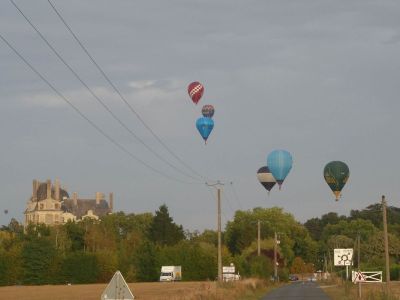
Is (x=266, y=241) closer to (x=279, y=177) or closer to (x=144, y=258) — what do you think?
(x=144, y=258)

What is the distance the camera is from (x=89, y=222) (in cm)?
16500

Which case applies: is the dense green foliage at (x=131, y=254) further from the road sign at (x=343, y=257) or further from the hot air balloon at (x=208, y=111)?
the road sign at (x=343, y=257)

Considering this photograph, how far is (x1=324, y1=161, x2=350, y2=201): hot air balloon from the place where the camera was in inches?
2817

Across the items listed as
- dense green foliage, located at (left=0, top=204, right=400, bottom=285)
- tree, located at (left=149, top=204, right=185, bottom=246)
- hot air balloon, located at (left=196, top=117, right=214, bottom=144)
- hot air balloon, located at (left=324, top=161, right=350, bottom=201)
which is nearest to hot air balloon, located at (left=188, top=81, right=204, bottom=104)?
hot air balloon, located at (left=196, top=117, right=214, bottom=144)

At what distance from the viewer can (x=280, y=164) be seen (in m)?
75.2

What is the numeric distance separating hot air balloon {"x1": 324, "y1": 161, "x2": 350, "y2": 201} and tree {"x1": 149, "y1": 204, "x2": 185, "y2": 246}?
72.8 metres

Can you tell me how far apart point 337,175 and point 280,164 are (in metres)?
5.93

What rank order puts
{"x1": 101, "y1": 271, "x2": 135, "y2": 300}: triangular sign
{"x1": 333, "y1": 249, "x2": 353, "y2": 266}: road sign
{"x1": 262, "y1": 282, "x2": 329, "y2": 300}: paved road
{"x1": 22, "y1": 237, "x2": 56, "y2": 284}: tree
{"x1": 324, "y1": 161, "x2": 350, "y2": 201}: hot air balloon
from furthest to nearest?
{"x1": 22, "y1": 237, "x2": 56, "y2": 284}: tree → {"x1": 324, "y1": 161, "x2": 350, "y2": 201}: hot air balloon → {"x1": 262, "y1": 282, "x2": 329, "y2": 300}: paved road → {"x1": 333, "y1": 249, "x2": 353, "y2": 266}: road sign → {"x1": 101, "y1": 271, "x2": 135, "y2": 300}: triangular sign

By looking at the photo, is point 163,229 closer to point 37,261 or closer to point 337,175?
point 37,261

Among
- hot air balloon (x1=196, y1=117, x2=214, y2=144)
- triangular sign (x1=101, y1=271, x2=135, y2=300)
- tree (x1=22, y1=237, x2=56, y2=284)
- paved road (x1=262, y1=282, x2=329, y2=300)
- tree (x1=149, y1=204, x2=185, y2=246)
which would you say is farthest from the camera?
tree (x1=149, y1=204, x2=185, y2=246)

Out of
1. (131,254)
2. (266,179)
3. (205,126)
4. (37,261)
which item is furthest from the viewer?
(131,254)

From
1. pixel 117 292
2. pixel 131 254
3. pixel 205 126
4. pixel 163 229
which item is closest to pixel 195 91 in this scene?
pixel 205 126

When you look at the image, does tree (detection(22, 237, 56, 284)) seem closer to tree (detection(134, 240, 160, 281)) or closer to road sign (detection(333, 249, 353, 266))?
tree (detection(134, 240, 160, 281))

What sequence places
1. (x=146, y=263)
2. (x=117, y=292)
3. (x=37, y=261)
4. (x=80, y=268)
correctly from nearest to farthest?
(x=117, y=292)
(x=37, y=261)
(x=80, y=268)
(x=146, y=263)
